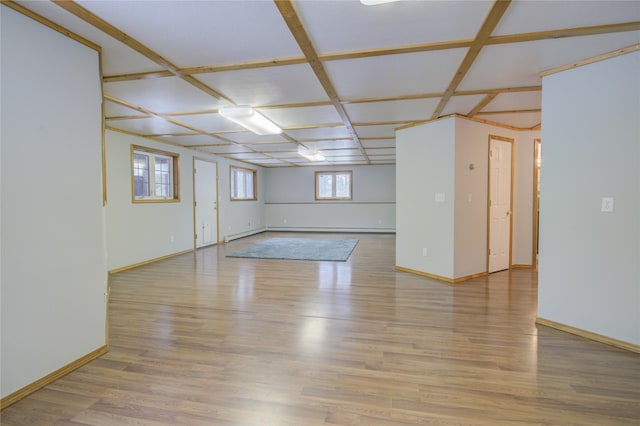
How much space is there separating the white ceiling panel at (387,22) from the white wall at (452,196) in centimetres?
227

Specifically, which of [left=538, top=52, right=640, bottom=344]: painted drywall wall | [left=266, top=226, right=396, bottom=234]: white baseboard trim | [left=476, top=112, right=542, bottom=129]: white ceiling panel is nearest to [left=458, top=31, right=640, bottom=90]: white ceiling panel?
[left=538, top=52, right=640, bottom=344]: painted drywall wall

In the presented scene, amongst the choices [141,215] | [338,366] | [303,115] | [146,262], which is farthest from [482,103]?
[146,262]

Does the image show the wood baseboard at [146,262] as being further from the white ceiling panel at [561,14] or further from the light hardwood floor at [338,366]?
the white ceiling panel at [561,14]

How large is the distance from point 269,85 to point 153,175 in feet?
12.7

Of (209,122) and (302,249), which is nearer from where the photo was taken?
(209,122)

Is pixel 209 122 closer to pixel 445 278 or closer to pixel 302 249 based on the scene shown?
pixel 302 249

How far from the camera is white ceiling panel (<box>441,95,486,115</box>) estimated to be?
339cm

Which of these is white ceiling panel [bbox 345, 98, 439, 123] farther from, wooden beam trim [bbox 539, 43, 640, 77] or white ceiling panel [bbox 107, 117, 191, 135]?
white ceiling panel [bbox 107, 117, 191, 135]

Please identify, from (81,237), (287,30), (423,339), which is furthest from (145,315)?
(287,30)

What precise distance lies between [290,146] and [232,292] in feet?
11.2

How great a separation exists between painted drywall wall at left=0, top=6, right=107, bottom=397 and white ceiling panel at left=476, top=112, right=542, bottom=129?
14.2 ft

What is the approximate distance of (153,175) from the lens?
581 cm

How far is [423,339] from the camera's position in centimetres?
254

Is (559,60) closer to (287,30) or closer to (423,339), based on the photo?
(287,30)
